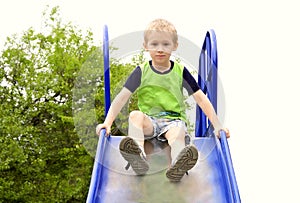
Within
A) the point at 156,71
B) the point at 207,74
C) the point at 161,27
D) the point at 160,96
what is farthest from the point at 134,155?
the point at 207,74

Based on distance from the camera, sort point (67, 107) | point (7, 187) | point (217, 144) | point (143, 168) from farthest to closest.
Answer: point (67, 107)
point (7, 187)
point (217, 144)
point (143, 168)

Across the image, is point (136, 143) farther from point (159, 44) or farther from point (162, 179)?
point (159, 44)

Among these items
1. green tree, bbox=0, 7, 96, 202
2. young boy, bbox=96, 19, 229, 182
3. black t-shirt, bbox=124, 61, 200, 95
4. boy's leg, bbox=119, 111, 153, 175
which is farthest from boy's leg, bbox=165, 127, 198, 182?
green tree, bbox=0, 7, 96, 202

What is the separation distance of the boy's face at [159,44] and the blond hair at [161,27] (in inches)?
0.8

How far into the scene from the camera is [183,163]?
12.3 feet

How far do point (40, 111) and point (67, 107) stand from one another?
17.8 inches

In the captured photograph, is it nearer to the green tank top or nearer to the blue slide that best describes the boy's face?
the green tank top

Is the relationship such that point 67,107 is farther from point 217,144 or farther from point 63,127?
point 217,144

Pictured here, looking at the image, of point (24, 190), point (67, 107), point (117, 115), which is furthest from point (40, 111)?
point (117, 115)

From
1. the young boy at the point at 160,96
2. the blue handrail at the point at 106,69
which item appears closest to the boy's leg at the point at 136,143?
the young boy at the point at 160,96

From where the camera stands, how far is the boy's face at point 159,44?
409cm

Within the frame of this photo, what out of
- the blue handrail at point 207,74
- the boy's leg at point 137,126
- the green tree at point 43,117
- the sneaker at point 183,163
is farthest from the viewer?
the green tree at point 43,117

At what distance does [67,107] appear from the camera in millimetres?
10602

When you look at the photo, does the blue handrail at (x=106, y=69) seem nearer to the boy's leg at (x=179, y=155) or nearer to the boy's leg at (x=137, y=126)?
the boy's leg at (x=137, y=126)
